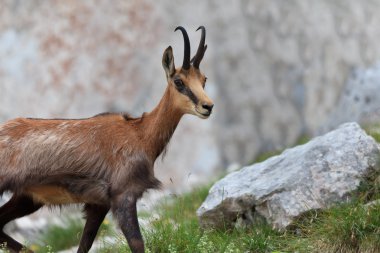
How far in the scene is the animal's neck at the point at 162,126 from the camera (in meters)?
8.72

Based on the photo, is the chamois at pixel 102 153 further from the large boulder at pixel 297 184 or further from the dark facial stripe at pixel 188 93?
the large boulder at pixel 297 184

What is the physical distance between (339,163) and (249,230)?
1133 mm

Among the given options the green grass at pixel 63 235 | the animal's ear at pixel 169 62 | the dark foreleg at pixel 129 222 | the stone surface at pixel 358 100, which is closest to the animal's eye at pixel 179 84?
the animal's ear at pixel 169 62

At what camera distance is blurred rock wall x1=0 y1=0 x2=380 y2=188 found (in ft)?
48.9

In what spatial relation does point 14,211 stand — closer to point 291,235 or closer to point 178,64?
point 291,235

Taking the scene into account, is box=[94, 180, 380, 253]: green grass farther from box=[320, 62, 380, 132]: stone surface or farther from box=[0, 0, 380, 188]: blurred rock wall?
box=[0, 0, 380, 188]: blurred rock wall

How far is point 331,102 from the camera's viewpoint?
52.8 ft

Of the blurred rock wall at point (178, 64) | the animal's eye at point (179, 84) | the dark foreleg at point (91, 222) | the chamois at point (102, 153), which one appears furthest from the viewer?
the blurred rock wall at point (178, 64)

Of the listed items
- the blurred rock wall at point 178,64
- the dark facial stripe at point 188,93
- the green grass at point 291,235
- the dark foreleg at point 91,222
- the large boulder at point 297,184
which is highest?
the blurred rock wall at point 178,64

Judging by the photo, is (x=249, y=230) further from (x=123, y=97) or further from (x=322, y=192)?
(x=123, y=97)

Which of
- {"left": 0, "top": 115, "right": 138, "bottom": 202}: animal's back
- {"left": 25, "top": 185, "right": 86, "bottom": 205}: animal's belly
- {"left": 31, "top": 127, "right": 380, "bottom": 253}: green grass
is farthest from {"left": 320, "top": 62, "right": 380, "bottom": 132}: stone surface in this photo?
{"left": 25, "top": 185, "right": 86, "bottom": 205}: animal's belly

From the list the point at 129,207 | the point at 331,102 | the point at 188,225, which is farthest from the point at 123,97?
the point at 129,207

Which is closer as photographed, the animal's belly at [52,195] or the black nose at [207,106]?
the black nose at [207,106]

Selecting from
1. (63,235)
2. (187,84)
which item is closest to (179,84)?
(187,84)
